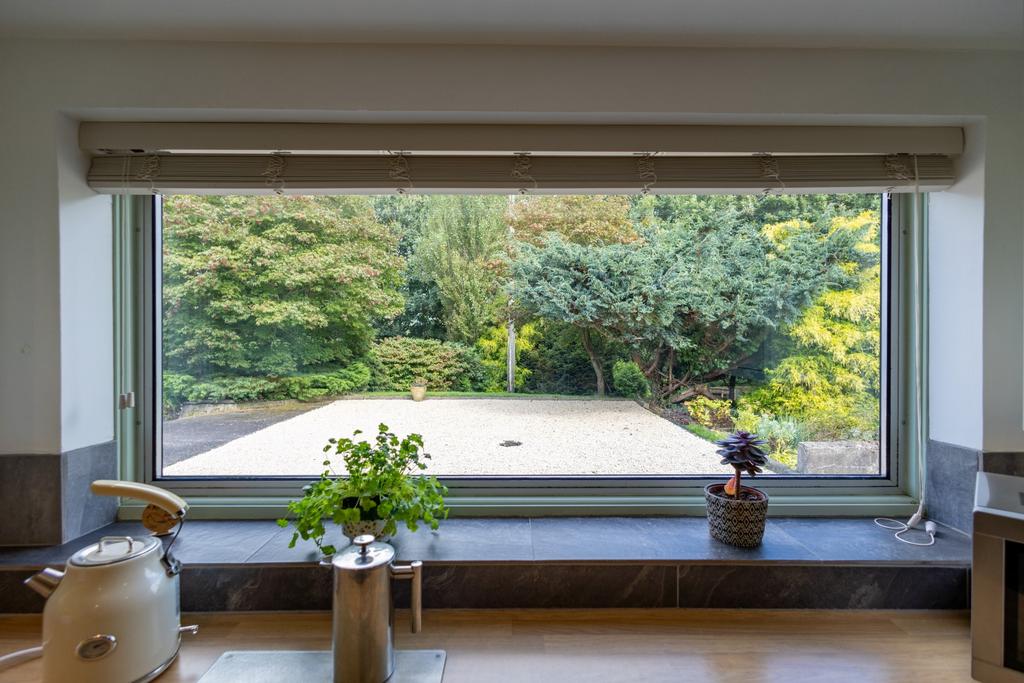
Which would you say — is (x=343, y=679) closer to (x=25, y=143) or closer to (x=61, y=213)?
(x=61, y=213)

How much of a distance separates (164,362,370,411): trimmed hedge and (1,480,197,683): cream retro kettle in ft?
1.86

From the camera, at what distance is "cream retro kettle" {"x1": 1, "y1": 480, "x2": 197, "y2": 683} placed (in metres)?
0.92

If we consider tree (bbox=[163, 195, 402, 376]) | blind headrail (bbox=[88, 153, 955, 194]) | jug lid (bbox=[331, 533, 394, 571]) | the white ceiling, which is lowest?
jug lid (bbox=[331, 533, 394, 571])

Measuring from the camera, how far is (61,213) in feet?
4.34

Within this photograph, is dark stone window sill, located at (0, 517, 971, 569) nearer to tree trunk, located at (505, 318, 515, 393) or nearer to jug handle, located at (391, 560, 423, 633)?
jug handle, located at (391, 560, 423, 633)

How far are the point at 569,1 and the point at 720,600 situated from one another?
1510 mm

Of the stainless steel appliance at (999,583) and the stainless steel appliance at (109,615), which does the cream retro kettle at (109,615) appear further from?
the stainless steel appliance at (999,583)

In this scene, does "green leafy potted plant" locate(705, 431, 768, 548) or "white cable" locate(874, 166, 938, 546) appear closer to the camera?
"green leafy potted plant" locate(705, 431, 768, 548)

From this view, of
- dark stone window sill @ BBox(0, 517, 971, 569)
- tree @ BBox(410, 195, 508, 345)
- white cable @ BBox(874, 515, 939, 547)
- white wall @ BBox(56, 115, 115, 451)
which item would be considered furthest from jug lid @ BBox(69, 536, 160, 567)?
white cable @ BBox(874, 515, 939, 547)

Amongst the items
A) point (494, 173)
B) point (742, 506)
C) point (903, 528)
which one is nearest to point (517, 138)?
point (494, 173)

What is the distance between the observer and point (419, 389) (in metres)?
1.60

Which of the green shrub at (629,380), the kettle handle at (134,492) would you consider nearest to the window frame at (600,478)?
the green shrub at (629,380)

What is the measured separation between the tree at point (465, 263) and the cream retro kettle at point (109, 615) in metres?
0.94

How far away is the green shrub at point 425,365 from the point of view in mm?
1590
